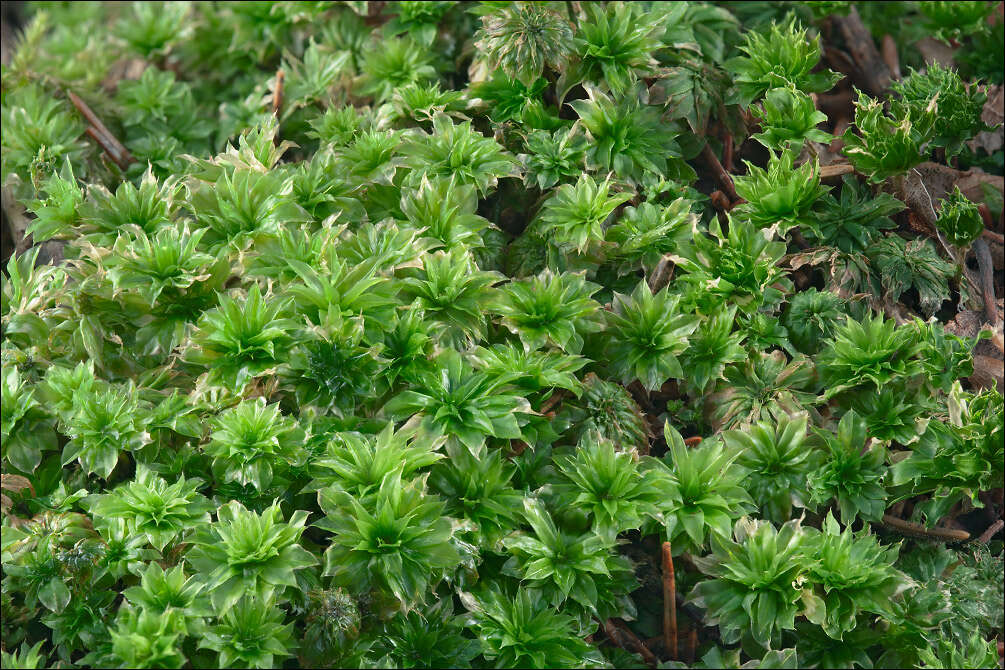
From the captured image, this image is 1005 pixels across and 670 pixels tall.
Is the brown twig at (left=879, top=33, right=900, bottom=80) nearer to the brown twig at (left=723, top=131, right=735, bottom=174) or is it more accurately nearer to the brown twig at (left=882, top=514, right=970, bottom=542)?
the brown twig at (left=723, top=131, right=735, bottom=174)

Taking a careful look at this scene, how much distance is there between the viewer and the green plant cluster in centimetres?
211

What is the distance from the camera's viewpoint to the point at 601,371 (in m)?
2.48

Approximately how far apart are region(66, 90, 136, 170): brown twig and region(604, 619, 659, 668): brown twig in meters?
2.31

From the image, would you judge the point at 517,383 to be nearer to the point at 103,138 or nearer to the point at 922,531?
the point at 922,531

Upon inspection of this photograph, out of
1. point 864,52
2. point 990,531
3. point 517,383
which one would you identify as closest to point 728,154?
point 864,52

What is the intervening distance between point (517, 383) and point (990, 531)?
1.33 metres

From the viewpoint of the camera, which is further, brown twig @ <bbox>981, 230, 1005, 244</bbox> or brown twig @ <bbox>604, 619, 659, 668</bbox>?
brown twig @ <bbox>981, 230, 1005, 244</bbox>

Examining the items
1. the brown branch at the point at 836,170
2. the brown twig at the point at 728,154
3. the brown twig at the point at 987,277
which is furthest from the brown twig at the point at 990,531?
the brown twig at the point at 728,154

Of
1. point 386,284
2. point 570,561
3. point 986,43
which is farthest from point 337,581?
point 986,43

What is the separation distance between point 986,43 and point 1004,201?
0.65 m

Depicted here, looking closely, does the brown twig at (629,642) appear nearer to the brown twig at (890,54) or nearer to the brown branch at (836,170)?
the brown branch at (836,170)

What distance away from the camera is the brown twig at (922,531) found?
240 centimetres

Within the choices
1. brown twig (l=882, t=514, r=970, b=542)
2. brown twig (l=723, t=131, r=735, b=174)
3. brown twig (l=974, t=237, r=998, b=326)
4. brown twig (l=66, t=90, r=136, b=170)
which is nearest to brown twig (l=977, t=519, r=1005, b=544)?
brown twig (l=882, t=514, r=970, b=542)

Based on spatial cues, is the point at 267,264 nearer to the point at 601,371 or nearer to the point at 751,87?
the point at 601,371
